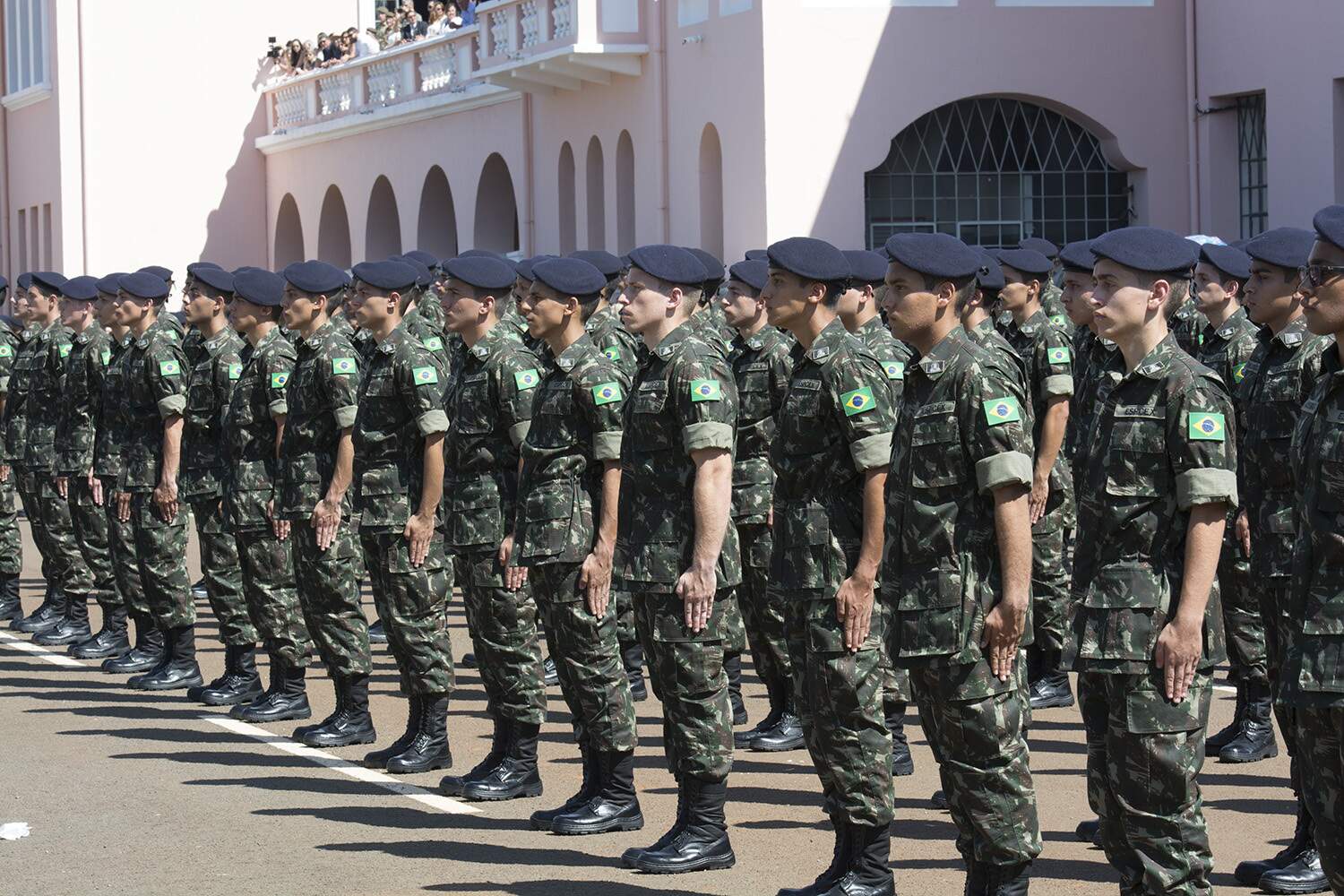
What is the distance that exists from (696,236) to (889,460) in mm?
16654

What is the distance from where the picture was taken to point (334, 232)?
37.4m

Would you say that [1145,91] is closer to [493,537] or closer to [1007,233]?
[1007,233]

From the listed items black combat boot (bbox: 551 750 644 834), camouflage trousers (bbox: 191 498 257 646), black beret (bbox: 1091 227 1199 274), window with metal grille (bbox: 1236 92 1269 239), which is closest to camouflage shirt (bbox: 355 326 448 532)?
black combat boot (bbox: 551 750 644 834)

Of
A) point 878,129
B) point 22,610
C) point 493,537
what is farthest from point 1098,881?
point 878,129

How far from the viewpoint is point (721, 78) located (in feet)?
73.3

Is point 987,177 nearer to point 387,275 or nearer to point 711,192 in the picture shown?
point 711,192

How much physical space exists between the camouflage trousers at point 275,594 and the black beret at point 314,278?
119cm

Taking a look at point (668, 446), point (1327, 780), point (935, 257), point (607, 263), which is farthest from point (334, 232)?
point (1327, 780)

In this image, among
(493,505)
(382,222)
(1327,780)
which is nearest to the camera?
(1327,780)

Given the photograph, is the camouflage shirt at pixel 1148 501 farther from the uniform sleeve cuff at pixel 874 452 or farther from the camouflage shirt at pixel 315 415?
the camouflage shirt at pixel 315 415

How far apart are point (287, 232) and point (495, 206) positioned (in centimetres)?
1038

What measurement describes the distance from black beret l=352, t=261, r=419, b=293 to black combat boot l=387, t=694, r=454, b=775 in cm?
175

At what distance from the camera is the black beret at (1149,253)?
5.97 metres

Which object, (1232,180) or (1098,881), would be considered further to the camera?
(1232,180)
